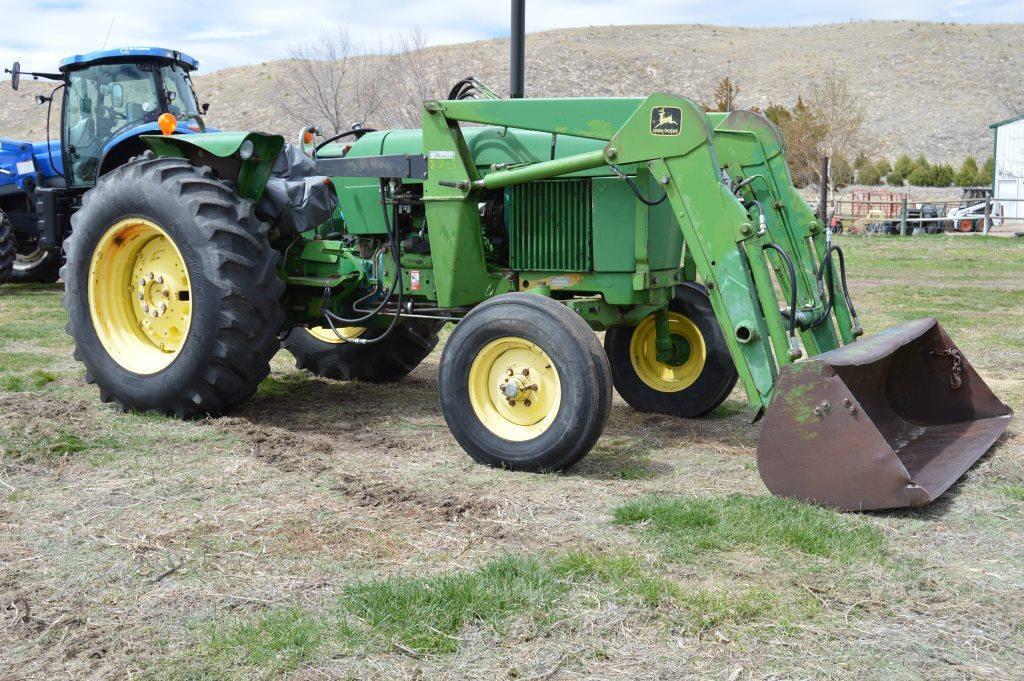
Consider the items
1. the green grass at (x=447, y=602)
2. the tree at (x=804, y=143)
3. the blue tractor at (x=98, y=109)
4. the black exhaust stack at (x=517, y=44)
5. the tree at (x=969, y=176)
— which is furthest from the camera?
the tree at (x=969, y=176)

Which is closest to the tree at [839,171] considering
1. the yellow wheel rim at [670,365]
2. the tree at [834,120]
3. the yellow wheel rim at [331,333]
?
the tree at [834,120]

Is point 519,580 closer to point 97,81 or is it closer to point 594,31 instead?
Result: point 97,81

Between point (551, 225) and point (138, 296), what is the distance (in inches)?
103

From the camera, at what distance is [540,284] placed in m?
5.72

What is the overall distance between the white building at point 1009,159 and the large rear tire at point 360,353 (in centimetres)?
3267

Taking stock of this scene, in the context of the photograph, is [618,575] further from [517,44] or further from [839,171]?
[839,171]

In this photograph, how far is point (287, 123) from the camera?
5588cm

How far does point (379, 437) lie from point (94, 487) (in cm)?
164

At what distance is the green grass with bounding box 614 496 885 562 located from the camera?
12.6 feet

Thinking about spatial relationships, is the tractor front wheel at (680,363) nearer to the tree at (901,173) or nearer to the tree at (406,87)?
the tree at (406,87)

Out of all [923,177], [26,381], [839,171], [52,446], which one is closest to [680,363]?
[52,446]

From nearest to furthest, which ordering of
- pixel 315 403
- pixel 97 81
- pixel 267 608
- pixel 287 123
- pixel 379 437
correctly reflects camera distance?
pixel 267 608, pixel 379 437, pixel 315 403, pixel 97 81, pixel 287 123

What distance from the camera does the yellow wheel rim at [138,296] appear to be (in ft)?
20.1

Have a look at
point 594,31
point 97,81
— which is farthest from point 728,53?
point 97,81
